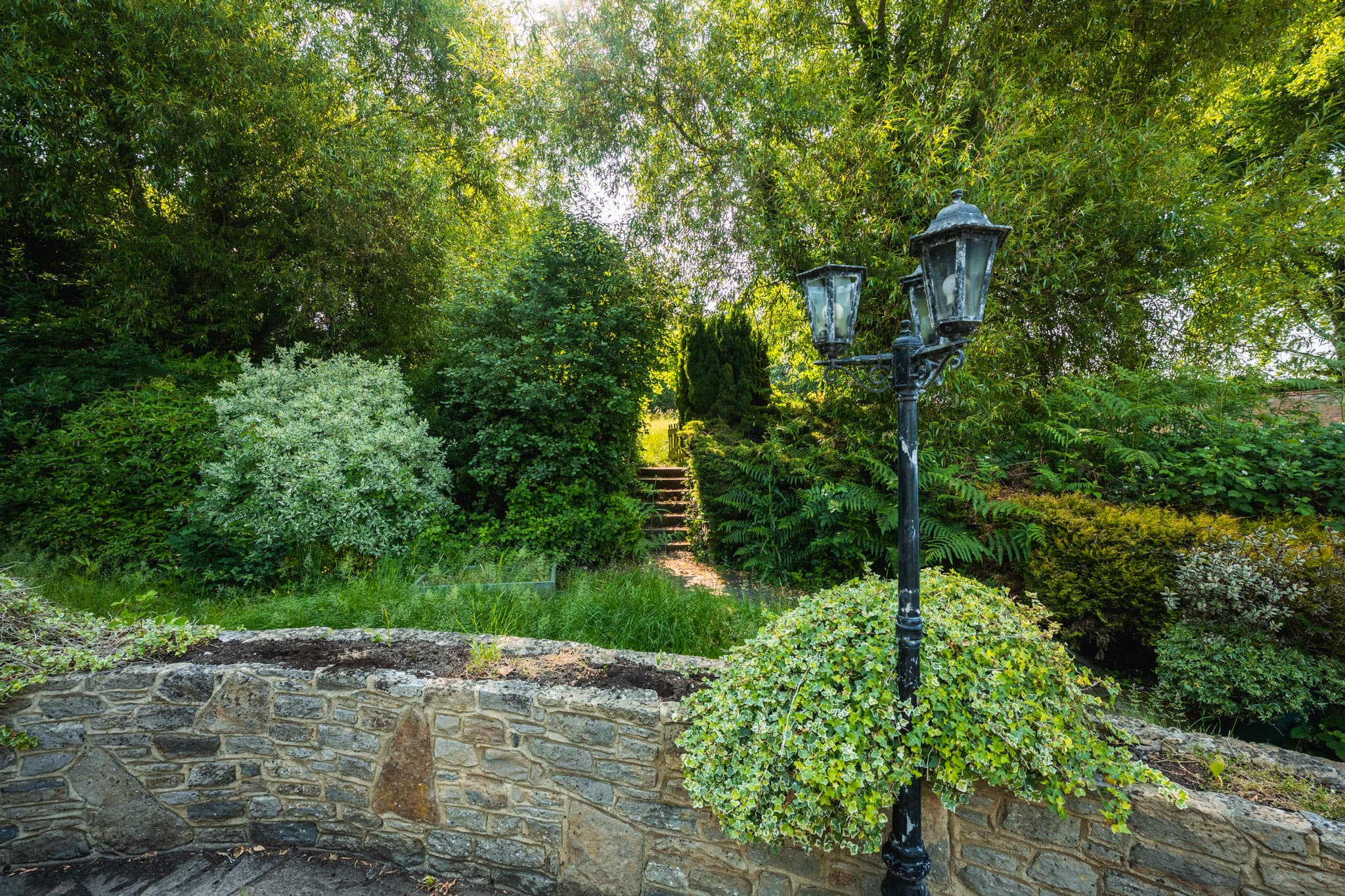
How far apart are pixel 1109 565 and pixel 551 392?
15.7 ft

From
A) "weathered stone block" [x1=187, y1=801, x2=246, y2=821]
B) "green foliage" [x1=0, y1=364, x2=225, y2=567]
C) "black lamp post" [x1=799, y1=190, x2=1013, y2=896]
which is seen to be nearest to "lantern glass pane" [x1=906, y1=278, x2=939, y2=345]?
"black lamp post" [x1=799, y1=190, x2=1013, y2=896]

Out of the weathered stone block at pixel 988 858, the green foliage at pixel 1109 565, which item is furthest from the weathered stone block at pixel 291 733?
the green foliage at pixel 1109 565

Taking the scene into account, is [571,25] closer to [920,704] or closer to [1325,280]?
[920,704]

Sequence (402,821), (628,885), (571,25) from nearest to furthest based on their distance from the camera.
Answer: (628,885) < (402,821) < (571,25)

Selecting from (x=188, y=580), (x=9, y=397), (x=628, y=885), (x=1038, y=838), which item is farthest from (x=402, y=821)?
(x=9, y=397)

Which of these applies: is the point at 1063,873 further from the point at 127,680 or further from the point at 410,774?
the point at 127,680

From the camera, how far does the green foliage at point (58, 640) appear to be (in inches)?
95.0

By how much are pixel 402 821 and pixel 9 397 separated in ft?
19.0

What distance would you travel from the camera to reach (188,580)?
4484 mm

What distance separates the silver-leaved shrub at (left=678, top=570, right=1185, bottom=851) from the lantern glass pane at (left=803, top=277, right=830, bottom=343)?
110 centimetres

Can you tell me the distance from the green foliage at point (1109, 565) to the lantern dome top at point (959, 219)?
2629mm

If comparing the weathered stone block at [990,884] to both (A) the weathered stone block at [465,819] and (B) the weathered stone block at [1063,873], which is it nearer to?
(B) the weathered stone block at [1063,873]

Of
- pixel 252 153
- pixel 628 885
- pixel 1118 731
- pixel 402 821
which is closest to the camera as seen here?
pixel 1118 731

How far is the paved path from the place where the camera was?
7.48 ft
